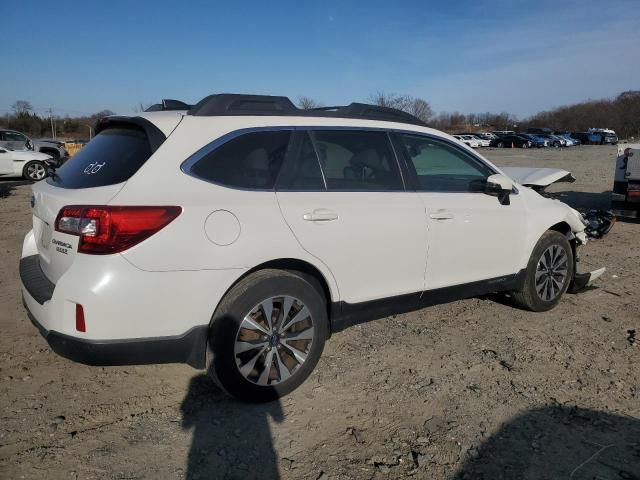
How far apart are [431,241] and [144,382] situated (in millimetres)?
2239

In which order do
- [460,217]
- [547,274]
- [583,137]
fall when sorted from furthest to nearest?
[583,137]
[547,274]
[460,217]

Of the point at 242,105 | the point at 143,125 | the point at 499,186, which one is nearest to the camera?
the point at 143,125

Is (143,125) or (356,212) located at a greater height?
(143,125)

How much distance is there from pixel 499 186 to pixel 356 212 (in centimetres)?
141

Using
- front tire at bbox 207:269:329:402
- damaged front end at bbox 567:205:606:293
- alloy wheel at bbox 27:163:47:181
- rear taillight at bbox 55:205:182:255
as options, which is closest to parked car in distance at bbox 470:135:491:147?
alloy wheel at bbox 27:163:47:181

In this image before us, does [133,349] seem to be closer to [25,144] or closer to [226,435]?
[226,435]

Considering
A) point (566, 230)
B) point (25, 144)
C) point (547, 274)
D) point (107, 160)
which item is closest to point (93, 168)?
point (107, 160)

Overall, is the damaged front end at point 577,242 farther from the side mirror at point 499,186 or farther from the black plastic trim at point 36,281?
the black plastic trim at point 36,281

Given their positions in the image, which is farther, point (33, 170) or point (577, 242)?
point (33, 170)

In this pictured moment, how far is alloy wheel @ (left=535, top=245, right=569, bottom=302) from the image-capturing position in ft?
15.6

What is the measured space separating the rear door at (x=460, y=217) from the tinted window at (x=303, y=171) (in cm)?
79

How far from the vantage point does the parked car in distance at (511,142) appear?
53.8m

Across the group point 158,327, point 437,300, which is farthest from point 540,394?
point 158,327

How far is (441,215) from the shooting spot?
3889mm
